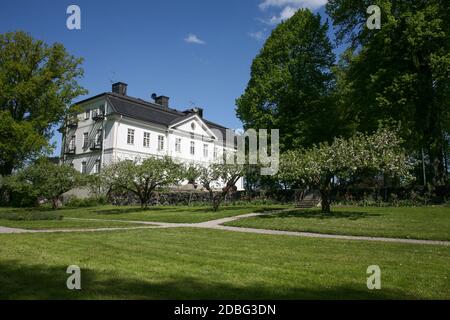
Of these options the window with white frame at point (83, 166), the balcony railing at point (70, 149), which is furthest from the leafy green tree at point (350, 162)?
the balcony railing at point (70, 149)

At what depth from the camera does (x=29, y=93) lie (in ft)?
121

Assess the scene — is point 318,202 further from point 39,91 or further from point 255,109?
point 39,91

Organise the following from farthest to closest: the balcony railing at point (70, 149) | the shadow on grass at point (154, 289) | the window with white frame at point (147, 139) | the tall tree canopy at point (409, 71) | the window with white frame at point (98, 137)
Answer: the balcony railing at point (70, 149), the window with white frame at point (147, 139), the window with white frame at point (98, 137), the tall tree canopy at point (409, 71), the shadow on grass at point (154, 289)

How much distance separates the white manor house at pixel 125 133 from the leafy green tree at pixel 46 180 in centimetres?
985

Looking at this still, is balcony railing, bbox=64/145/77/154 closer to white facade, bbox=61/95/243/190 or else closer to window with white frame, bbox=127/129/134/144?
white facade, bbox=61/95/243/190

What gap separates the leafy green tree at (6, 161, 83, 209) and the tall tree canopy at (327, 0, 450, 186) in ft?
75.6

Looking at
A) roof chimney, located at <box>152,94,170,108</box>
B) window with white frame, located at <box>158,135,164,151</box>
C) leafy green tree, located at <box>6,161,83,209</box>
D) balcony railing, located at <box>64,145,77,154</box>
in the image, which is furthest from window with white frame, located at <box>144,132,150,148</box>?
leafy green tree, located at <box>6,161,83,209</box>

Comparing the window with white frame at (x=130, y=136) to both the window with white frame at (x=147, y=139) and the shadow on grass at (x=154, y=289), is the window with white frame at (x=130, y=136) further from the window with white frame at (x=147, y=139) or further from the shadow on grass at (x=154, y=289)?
the shadow on grass at (x=154, y=289)

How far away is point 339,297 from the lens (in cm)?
564

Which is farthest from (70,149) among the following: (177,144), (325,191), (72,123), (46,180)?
(325,191)

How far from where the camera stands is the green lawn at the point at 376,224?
43.8 feet

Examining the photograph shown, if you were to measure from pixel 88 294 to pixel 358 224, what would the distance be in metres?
12.7

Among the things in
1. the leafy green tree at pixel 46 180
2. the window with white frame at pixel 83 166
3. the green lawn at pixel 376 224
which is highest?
the window with white frame at pixel 83 166

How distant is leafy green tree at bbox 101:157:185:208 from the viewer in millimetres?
28281
